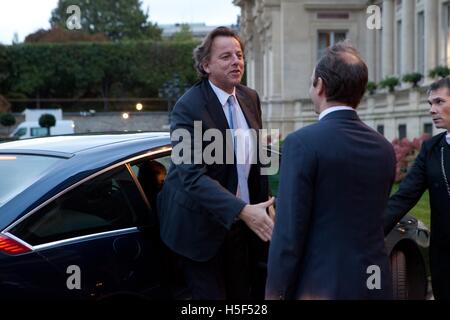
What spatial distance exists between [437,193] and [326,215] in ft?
4.87

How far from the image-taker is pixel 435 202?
167 inches

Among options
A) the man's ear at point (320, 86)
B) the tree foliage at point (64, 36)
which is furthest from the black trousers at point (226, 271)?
the tree foliage at point (64, 36)

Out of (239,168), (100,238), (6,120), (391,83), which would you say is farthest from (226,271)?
(6,120)

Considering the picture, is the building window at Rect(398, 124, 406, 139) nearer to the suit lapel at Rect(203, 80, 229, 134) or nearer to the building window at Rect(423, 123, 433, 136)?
the building window at Rect(423, 123, 433, 136)

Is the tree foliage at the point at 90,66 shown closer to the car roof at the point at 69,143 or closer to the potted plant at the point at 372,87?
the potted plant at the point at 372,87

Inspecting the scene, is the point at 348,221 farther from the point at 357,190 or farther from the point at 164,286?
the point at 164,286

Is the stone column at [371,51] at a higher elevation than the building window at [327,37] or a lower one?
lower

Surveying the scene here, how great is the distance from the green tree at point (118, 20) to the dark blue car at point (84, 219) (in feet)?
291

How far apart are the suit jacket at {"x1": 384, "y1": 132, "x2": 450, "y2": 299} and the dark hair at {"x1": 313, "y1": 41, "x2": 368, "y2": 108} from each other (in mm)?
1271

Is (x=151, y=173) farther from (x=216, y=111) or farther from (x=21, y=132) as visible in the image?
(x=21, y=132)

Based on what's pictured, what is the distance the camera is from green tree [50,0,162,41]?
303 feet

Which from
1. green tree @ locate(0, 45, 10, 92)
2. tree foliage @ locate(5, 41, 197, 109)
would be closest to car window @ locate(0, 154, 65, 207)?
tree foliage @ locate(5, 41, 197, 109)

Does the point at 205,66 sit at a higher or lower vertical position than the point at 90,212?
higher

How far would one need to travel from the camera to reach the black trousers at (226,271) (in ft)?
13.4
